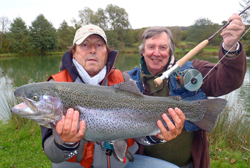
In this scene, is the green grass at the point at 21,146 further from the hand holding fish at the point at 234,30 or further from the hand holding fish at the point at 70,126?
the hand holding fish at the point at 234,30

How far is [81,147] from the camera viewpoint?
2.51 metres

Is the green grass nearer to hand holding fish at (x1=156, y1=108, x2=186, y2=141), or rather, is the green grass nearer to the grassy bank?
the grassy bank

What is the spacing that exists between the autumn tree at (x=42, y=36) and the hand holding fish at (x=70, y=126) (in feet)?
179

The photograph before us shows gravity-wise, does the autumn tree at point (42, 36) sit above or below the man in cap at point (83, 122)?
above

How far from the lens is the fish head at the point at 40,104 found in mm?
2175

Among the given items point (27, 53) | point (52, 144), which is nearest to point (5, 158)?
point (52, 144)

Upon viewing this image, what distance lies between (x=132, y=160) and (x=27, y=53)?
5467cm

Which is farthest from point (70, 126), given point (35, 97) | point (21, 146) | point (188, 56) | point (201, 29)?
point (201, 29)

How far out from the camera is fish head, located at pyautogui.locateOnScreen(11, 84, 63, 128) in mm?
2175

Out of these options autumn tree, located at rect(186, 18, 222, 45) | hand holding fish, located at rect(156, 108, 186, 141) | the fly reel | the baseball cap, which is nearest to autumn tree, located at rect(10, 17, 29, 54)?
autumn tree, located at rect(186, 18, 222, 45)

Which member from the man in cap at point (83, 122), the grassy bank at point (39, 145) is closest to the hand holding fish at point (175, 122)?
the man in cap at point (83, 122)

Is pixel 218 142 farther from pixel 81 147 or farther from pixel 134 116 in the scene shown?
pixel 81 147

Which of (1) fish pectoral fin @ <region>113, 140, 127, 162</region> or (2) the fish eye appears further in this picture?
(1) fish pectoral fin @ <region>113, 140, 127, 162</region>

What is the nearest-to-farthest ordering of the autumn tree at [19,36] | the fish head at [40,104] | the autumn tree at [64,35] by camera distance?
the fish head at [40,104], the autumn tree at [19,36], the autumn tree at [64,35]
